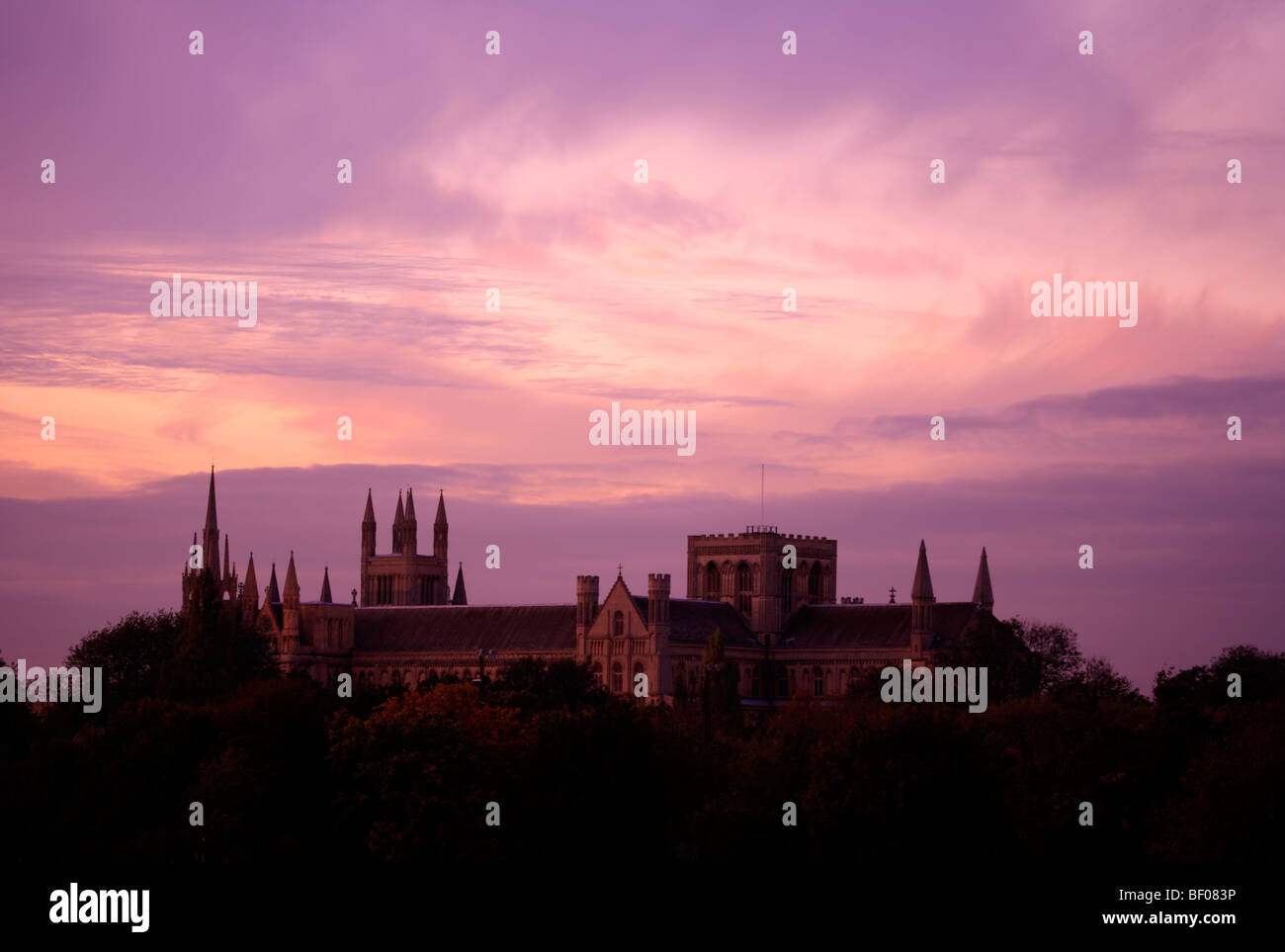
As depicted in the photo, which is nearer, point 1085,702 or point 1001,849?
point 1001,849

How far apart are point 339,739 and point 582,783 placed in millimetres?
14628

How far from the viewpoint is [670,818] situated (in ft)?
355

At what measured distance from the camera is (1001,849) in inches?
3848

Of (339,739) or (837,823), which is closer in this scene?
(837,823)
